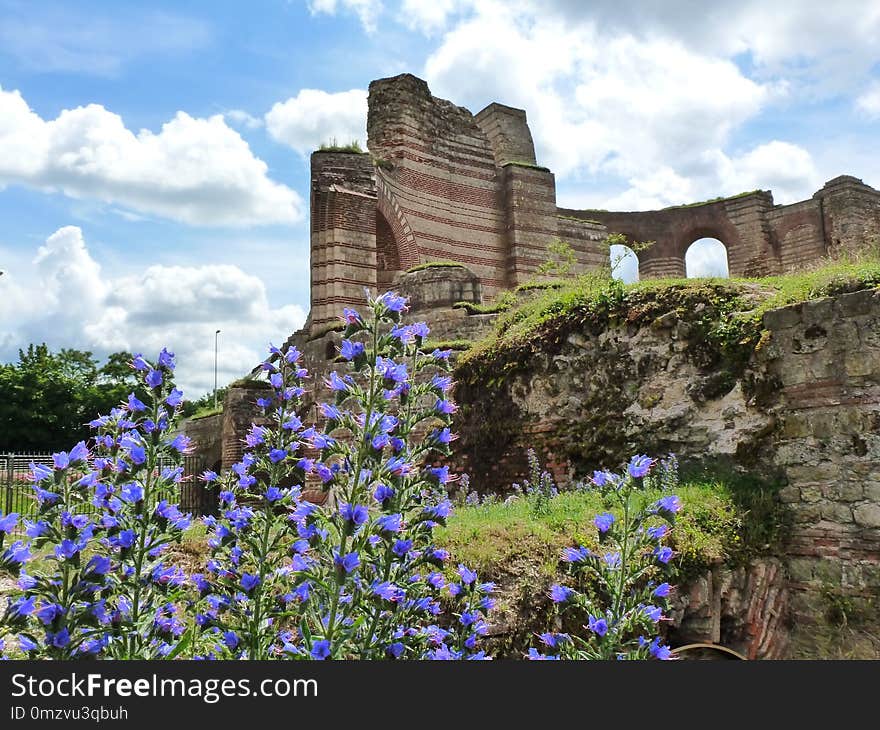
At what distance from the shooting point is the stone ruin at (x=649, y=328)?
5.45 meters

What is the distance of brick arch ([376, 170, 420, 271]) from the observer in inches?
701

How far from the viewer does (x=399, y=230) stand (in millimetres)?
18109

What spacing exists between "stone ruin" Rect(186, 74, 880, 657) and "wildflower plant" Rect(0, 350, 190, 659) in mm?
3911

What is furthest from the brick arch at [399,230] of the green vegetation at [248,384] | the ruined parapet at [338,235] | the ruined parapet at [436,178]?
the green vegetation at [248,384]

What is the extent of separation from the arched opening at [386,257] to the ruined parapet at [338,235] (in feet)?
6.92

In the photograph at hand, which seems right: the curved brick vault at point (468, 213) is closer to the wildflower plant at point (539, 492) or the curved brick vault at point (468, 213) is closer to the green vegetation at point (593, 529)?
the wildflower plant at point (539, 492)

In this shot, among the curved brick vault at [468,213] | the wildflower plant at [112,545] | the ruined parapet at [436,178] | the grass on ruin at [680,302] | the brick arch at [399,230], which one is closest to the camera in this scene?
the wildflower plant at [112,545]

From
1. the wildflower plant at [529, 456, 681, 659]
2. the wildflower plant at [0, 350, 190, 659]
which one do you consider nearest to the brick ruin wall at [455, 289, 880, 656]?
the wildflower plant at [529, 456, 681, 659]

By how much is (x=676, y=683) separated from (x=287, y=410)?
1847mm

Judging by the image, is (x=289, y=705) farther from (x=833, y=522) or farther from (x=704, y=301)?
(x=704, y=301)

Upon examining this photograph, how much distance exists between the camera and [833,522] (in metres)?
5.49

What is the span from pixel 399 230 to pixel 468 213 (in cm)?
279

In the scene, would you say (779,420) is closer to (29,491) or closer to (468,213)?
(29,491)

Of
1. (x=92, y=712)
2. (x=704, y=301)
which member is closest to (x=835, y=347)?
(x=704, y=301)
